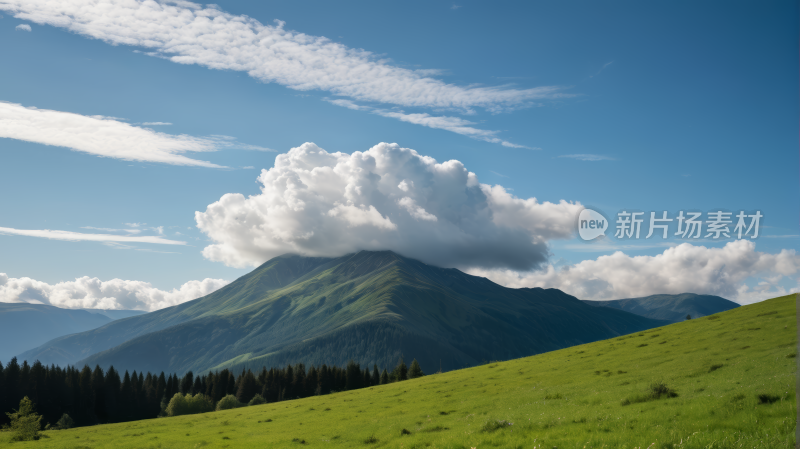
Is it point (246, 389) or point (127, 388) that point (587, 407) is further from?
point (127, 388)

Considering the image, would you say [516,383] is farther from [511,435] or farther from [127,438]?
[127,438]

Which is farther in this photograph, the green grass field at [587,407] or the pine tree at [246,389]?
the pine tree at [246,389]

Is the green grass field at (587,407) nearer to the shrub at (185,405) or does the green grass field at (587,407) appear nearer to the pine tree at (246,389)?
the shrub at (185,405)

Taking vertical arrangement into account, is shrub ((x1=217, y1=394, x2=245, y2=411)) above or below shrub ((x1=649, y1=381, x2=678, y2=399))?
below

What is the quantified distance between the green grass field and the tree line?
364 feet

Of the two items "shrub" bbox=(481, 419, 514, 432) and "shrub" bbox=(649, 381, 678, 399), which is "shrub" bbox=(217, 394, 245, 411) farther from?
"shrub" bbox=(649, 381, 678, 399)

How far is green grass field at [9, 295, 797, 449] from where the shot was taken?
1938 centimetres

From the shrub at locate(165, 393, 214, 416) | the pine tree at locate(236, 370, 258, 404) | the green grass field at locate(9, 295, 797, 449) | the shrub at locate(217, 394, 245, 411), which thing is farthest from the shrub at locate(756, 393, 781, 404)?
the pine tree at locate(236, 370, 258, 404)

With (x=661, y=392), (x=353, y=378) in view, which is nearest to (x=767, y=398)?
(x=661, y=392)

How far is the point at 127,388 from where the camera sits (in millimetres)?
171500

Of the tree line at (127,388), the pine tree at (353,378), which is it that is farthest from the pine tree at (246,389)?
the pine tree at (353,378)

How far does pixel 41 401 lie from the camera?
149 m

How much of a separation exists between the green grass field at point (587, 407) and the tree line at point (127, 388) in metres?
111

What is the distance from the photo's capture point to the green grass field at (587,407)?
19.4 metres
